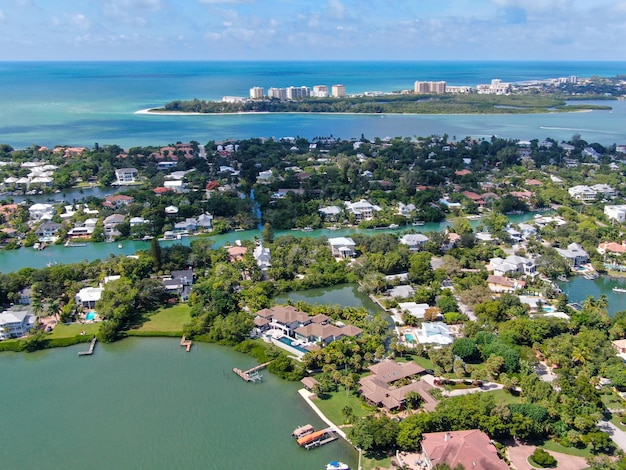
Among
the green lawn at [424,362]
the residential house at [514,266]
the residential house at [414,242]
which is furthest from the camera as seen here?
the residential house at [414,242]

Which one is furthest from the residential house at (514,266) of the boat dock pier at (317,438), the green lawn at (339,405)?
the boat dock pier at (317,438)

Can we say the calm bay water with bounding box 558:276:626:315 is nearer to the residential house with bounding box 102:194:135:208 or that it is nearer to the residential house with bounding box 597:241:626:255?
the residential house with bounding box 597:241:626:255

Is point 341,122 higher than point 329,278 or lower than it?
higher

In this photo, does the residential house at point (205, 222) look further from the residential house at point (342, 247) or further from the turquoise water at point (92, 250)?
the residential house at point (342, 247)

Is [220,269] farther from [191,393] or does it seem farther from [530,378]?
[530,378]

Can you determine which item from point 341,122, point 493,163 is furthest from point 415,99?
point 493,163
